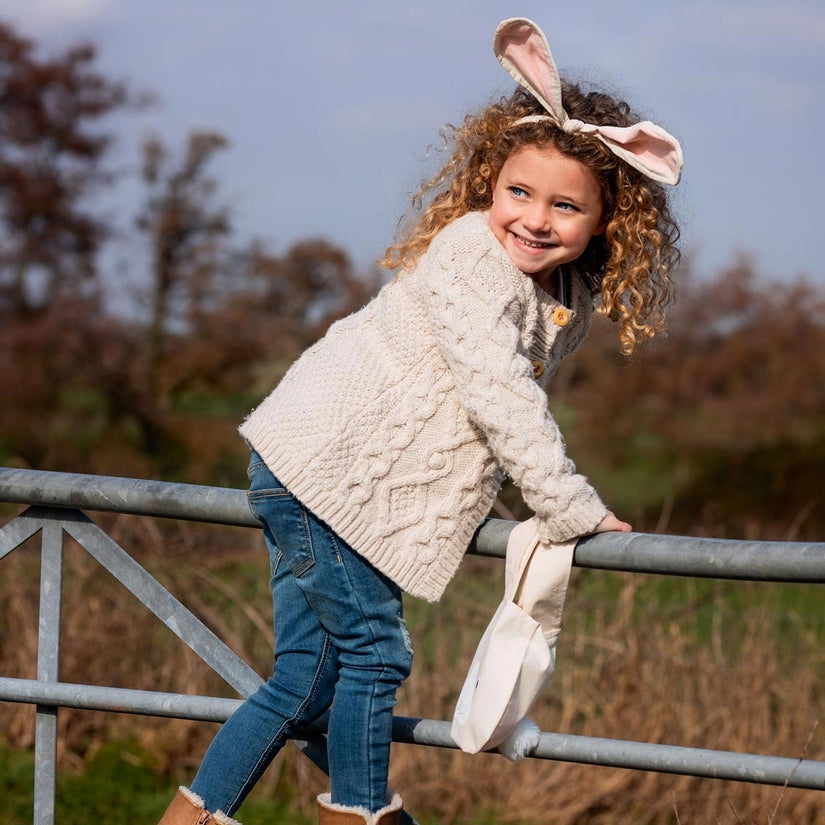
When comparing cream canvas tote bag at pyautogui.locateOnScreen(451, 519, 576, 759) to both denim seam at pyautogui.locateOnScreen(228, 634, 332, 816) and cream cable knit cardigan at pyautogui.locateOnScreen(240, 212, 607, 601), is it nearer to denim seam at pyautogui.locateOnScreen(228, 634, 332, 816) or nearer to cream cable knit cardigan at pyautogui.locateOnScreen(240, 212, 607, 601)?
cream cable knit cardigan at pyautogui.locateOnScreen(240, 212, 607, 601)

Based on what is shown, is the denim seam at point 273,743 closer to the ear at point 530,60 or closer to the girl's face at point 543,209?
the girl's face at point 543,209

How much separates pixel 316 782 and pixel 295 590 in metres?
2.40

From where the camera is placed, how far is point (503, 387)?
201 centimetres

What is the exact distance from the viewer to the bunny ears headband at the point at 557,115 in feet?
7.09

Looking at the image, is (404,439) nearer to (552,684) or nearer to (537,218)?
(537,218)

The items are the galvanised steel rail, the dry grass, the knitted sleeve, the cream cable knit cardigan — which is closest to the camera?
the galvanised steel rail

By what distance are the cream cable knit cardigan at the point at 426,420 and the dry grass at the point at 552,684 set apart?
6.80 feet

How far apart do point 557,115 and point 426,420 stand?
0.57 meters

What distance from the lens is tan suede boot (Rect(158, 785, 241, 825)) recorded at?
207cm

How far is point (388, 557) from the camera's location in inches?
82.1

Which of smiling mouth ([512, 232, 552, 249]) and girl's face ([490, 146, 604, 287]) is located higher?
girl's face ([490, 146, 604, 287])

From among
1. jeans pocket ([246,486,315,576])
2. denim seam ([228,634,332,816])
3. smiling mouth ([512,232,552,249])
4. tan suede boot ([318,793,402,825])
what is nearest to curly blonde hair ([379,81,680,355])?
smiling mouth ([512,232,552,249])

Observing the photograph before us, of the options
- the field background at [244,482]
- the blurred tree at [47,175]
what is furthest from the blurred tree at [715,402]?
the blurred tree at [47,175]

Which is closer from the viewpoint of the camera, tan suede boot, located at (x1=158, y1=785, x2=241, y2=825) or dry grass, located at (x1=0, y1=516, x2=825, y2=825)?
tan suede boot, located at (x1=158, y1=785, x2=241, y2=825)
